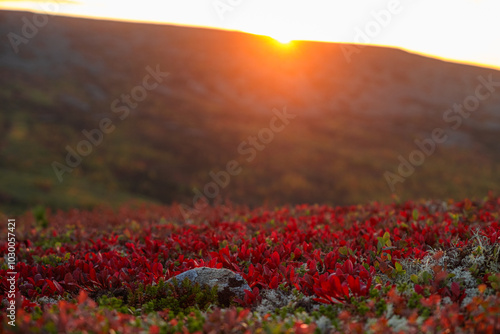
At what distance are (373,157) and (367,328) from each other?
27923 mm

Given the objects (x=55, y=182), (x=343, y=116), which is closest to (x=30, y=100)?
(x=55, y=182)

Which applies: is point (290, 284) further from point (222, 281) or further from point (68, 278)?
point (68, 278)

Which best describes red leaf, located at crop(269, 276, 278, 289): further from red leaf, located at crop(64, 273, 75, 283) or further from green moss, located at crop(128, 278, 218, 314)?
red leaf, located at crop(64, 273, 75, 283)

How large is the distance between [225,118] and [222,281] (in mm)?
33314

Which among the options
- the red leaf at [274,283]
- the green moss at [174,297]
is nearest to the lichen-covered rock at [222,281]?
the green moss at [174,297]

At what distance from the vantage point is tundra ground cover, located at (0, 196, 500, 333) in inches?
133

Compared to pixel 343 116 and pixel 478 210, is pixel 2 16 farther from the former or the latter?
pixel 478 210

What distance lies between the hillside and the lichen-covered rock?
1445cm

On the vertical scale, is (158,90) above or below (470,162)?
above

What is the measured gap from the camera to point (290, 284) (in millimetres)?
4648

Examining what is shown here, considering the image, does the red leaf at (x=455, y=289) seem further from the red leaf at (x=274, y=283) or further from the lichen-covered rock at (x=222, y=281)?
the lichen-covered rock at (x=222, y=281)

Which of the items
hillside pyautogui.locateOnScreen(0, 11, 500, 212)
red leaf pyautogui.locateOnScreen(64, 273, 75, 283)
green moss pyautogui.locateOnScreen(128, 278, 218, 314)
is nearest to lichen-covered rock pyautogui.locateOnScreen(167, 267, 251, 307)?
Result: green moss pyautogui.locateOnScreen(128, 278, 218, 314)

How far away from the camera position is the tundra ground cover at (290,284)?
3.38m

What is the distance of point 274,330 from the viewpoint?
125 inches
